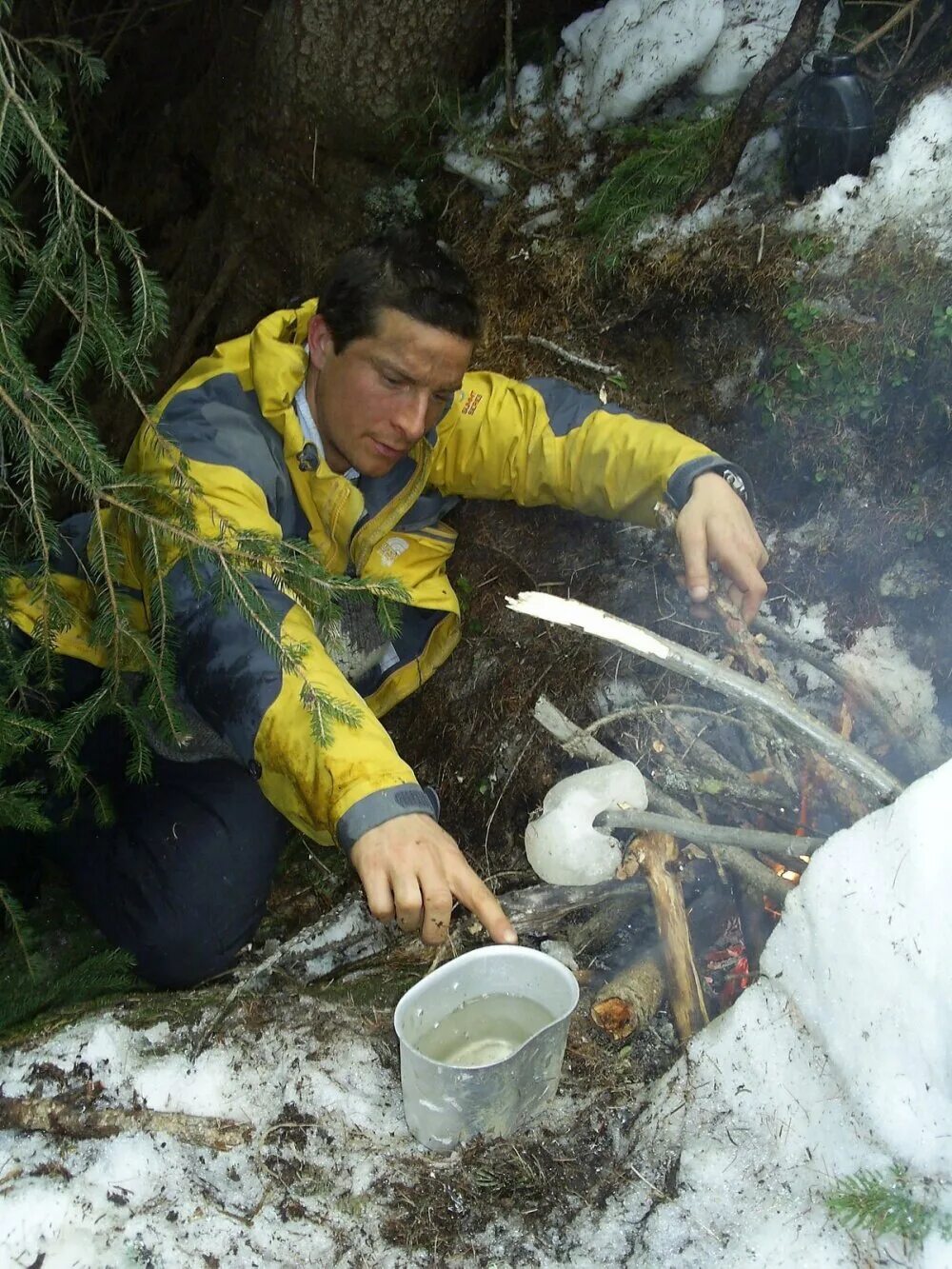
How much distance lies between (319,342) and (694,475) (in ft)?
4.24

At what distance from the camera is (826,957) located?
2141 mm

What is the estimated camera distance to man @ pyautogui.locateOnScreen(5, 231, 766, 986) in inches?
93.5

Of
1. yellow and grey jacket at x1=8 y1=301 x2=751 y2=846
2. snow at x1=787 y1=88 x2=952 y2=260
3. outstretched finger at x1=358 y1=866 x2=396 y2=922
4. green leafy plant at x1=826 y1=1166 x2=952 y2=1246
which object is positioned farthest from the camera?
snow at x1=787 y1=88 x2=952 y2=260

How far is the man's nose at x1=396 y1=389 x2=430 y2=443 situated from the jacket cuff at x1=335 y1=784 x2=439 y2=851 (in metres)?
1.26

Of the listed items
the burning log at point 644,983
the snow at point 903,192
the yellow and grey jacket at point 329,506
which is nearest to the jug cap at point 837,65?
the snow at point 903,192

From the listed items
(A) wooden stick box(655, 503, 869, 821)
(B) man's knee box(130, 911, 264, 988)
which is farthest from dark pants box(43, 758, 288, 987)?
(A) wooden stick box(655, 503, 869, 821)

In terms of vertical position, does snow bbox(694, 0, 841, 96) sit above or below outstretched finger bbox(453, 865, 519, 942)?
above

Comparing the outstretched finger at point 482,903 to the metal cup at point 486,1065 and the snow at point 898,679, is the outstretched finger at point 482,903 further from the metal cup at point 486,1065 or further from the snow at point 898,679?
the snow at point 898,679

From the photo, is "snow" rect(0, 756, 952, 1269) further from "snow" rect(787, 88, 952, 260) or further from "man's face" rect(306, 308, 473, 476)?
"snow" rect(787, 88, 952, 260)

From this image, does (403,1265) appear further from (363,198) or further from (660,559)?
(363,198)

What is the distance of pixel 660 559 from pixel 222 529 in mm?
1852

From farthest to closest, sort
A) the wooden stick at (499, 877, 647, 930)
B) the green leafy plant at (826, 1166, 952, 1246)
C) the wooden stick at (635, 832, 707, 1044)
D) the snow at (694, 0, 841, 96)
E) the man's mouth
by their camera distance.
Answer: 1. the snow at (694, 0, 841, 96)
2. the man's mouth
3. the wooden stick at (499, 877, 647, 930)
4. the wooden stick at (635, 832, 707, 1044)
5. the green leafy plant at (826, 1166, 952, 1246)

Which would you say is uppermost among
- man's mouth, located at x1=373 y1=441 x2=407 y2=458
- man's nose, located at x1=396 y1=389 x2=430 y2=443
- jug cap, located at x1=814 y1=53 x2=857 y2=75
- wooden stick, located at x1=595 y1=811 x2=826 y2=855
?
jug cap, located at x1=814 y1=53 x2=857 y2=75

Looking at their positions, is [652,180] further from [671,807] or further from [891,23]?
[671,807]
